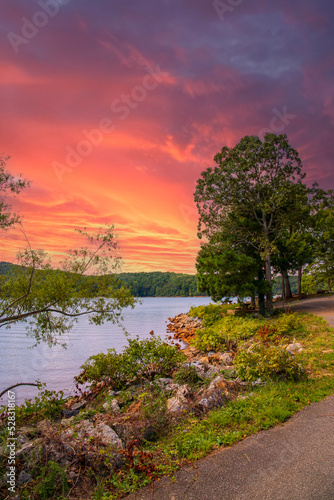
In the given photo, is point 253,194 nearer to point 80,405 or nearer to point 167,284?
point 80,405

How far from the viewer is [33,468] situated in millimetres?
4621

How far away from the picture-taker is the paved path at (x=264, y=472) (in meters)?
3.65

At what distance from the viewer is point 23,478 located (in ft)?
14.7

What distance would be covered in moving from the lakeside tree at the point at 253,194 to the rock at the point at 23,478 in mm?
17718

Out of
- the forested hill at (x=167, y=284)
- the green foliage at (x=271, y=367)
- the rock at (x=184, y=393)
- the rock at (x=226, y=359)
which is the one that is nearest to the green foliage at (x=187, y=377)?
the rock at (x=184, y=393)

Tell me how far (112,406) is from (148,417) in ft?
5.61

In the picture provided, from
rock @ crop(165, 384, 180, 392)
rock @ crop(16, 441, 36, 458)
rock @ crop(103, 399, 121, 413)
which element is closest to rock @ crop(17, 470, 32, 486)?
rock @ crop(16, 441, 36, 458)

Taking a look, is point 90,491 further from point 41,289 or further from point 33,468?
point 41,289

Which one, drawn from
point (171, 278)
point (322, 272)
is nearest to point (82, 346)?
point (322, 272)

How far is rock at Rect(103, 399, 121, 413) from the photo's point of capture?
6.99 meters

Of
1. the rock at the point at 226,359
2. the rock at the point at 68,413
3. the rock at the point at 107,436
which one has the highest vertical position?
the rock at the point at 107,436

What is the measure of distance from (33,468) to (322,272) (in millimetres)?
44175

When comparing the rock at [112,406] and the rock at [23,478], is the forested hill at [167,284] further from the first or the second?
the rock at [23,478]

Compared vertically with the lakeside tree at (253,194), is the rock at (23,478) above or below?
below
